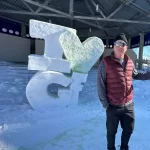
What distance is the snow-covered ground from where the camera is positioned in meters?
2.95

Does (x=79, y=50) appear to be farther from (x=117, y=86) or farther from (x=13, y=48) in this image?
(x=13, y=48)

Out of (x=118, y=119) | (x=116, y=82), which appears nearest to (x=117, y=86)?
(x=116, y=82)

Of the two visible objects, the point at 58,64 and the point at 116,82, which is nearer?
the point at 116,82

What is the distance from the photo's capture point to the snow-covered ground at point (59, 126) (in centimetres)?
295

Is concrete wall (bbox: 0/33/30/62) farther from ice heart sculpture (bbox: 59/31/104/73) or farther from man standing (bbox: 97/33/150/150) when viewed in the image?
man standing (bbox: 97/33/150/150)

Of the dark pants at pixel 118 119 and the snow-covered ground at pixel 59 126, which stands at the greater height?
the dark pants at pixel 118 119

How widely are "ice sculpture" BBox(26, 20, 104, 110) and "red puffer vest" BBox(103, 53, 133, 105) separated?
2.39 meters

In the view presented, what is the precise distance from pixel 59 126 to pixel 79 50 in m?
1.89

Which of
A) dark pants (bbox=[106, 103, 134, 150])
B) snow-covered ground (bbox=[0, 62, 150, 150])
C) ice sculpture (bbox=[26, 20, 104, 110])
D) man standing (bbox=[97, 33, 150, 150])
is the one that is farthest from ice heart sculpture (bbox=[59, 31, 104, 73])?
dark pants (bbox=[106, 103, 134, 150])

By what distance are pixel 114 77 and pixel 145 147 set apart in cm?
132

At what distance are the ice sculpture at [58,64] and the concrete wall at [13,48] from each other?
31.8 feet

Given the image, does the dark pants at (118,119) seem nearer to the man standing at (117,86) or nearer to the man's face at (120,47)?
the man standing at (117,86)

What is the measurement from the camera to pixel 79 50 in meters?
4.76

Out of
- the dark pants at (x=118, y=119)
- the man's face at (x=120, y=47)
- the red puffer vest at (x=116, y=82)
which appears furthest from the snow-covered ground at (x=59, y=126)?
the man's face at (x=120, y=47)
